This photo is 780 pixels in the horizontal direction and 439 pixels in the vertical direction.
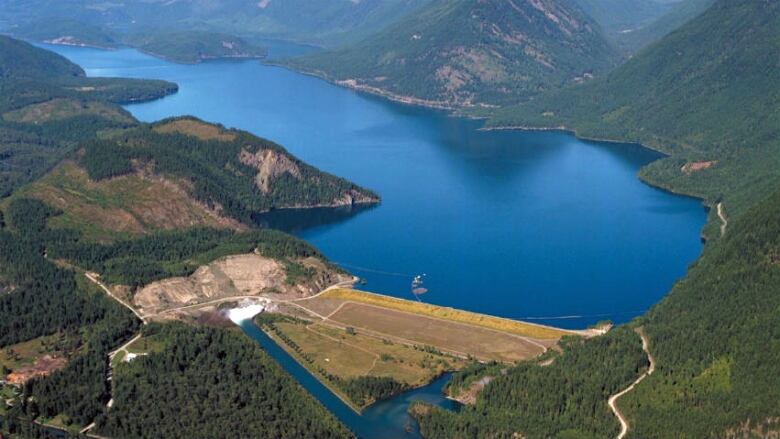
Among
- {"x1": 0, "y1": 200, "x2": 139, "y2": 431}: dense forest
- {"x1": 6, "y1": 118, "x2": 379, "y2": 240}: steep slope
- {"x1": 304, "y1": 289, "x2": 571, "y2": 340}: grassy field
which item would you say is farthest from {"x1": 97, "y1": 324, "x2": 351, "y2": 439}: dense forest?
{"x1": 6, "y1": 118, "x2": 379, "y2": 240}: steep slope

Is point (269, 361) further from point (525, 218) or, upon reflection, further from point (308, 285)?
point (525, 218)

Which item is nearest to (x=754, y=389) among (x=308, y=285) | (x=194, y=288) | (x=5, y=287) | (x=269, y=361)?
(x=269, y=361)

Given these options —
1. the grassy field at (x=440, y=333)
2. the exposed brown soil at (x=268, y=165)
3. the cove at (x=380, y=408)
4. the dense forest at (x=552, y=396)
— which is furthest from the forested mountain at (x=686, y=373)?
the exposed brown soil at (x=268, y=165)

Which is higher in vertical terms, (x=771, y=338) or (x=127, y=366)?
(x=771, y=338)

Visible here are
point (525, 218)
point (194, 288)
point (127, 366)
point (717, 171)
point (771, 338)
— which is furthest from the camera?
point (717, 171)

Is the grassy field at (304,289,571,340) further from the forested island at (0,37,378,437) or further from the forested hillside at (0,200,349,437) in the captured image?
the forested hillside at (0,200,349,437)

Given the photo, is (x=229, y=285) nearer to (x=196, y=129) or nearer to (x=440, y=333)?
(x=440, y=333)

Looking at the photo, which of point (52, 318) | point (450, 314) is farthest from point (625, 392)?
point (52, 318)
